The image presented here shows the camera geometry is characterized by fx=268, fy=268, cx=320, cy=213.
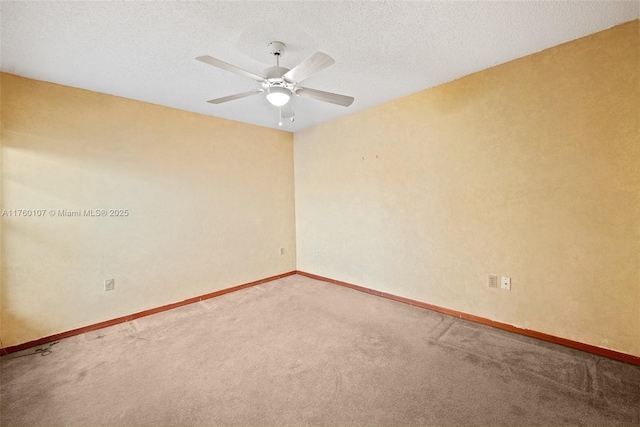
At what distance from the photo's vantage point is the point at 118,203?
283cm

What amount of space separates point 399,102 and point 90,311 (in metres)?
3.93

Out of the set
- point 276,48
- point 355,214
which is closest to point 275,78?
point 276,48

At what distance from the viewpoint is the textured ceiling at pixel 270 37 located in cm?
162

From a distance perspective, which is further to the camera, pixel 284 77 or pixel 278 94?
pixel 278 94

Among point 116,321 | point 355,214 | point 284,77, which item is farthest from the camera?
point 355,214

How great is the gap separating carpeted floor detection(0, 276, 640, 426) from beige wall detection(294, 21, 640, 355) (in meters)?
0.38

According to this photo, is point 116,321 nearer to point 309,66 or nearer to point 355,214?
point 355,214

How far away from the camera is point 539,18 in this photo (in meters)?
1.77

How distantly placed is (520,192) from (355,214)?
6.03 feet

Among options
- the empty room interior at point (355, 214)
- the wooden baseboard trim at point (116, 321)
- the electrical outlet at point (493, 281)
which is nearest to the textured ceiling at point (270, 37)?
the empty room interior at point (355, 214)

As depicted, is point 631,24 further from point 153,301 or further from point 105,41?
point 153,301

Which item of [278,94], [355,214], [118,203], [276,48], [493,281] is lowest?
[493,281]

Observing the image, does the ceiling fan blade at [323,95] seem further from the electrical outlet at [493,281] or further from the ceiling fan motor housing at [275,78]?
the electrical outlet at [493,281]

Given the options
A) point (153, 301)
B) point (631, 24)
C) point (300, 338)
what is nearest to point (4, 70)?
point (153, 301)
